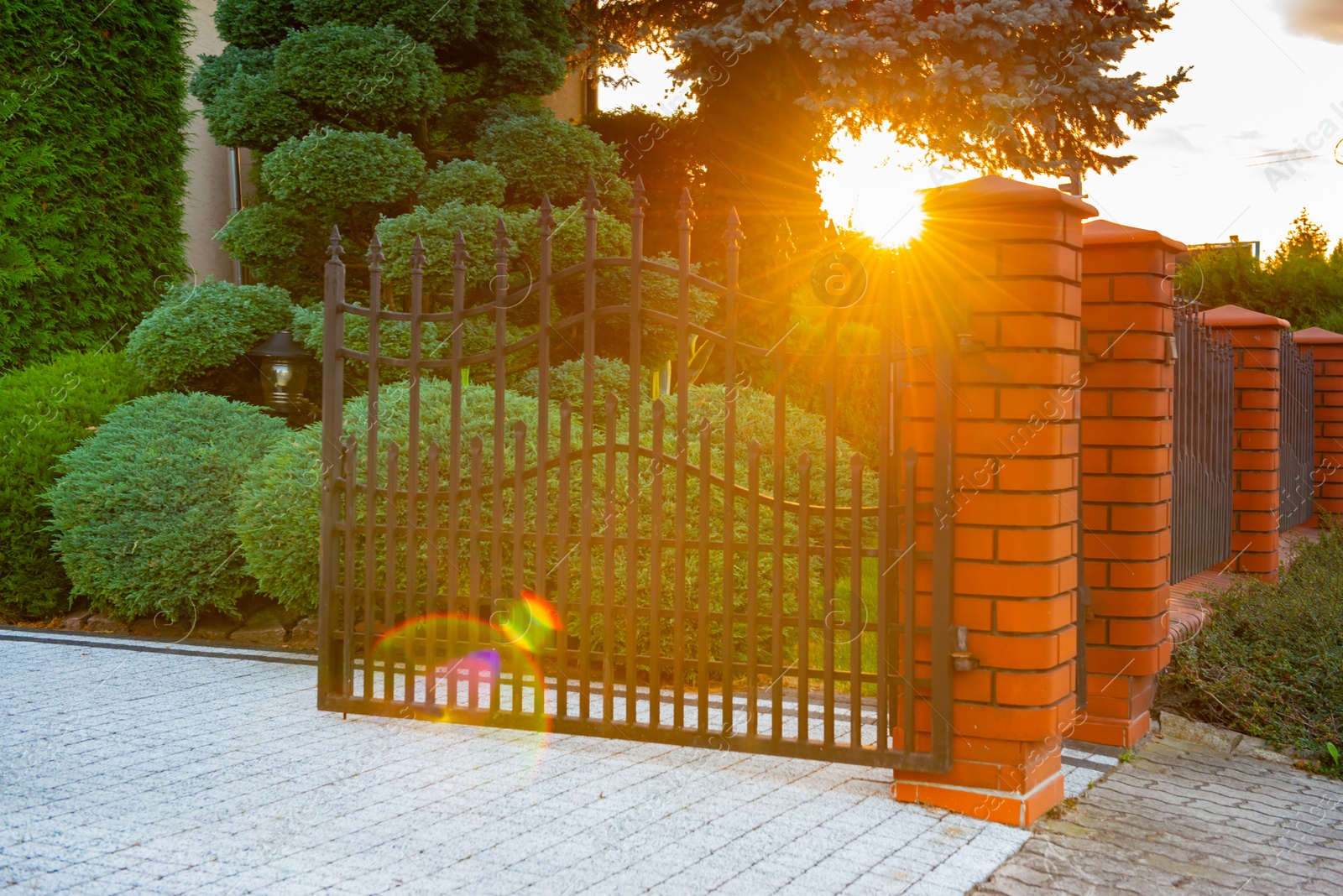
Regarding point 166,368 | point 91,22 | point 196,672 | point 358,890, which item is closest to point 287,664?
point 196,672

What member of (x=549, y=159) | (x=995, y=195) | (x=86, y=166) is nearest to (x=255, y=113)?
(x=86, y=166)

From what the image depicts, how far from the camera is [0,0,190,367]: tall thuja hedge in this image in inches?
395

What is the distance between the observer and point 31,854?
3.18 m

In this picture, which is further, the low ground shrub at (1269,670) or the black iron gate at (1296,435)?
the black iron gate at (1296,435)

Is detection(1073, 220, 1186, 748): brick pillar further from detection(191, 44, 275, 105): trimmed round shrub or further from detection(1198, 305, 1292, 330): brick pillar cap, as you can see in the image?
detection(191, 44, 275, 105): trimmed round shrub

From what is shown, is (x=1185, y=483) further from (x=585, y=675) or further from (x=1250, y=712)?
(x=585, y=675)

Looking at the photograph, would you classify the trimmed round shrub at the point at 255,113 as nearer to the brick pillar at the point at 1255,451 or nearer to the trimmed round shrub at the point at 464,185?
the trimmed round shrub at the point at 464,185

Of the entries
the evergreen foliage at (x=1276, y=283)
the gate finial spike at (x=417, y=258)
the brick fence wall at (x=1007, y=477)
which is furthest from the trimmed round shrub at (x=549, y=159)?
the evergreen foliage at (x=1276, y=283)

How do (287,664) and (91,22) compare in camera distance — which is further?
(91,22)

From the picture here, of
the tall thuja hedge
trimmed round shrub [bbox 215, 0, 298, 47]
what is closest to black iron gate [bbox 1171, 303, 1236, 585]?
trimmed round shrub [bbox 215, 0, 298, 47]

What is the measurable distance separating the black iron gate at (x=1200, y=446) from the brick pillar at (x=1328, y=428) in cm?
390

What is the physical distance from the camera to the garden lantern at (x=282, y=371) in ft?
29.0

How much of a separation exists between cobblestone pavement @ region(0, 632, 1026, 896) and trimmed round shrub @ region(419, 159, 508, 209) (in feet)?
19.2

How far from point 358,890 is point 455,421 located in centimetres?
195
